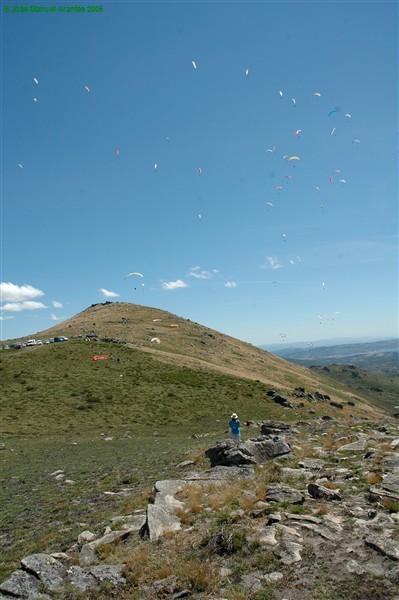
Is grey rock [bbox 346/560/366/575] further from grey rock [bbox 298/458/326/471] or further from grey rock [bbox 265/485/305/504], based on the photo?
grey rock [bbox 298/458/326/471]

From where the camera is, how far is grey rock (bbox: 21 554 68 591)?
9484mm

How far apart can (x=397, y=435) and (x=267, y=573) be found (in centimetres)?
1878

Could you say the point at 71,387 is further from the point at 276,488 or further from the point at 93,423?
the point at 276,488

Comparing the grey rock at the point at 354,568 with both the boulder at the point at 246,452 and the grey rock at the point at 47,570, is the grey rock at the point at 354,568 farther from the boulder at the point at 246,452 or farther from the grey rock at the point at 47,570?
the boulder at the point at 246,452

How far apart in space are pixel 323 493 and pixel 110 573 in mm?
7536

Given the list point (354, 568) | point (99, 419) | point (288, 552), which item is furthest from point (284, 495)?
point (99, 419)

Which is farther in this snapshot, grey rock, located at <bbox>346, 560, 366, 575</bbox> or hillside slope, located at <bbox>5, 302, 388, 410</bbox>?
hillside slope, located at <bbox>5, 302, 388, 410</bbox>

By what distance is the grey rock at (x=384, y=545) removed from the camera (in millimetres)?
9172

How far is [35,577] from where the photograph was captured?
382 inches

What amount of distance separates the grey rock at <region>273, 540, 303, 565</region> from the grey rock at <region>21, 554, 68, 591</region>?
5420 millimetres

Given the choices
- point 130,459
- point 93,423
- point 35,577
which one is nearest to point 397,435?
point 130,459

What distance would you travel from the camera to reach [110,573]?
9.65 meters

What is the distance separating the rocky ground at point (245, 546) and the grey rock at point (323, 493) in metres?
0.03

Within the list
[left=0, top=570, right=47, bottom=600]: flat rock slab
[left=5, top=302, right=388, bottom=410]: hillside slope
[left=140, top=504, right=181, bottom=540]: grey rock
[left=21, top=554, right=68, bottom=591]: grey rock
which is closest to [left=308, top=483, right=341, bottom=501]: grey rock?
[left=140, top=504, right=181, bottom=540]: grey rock
